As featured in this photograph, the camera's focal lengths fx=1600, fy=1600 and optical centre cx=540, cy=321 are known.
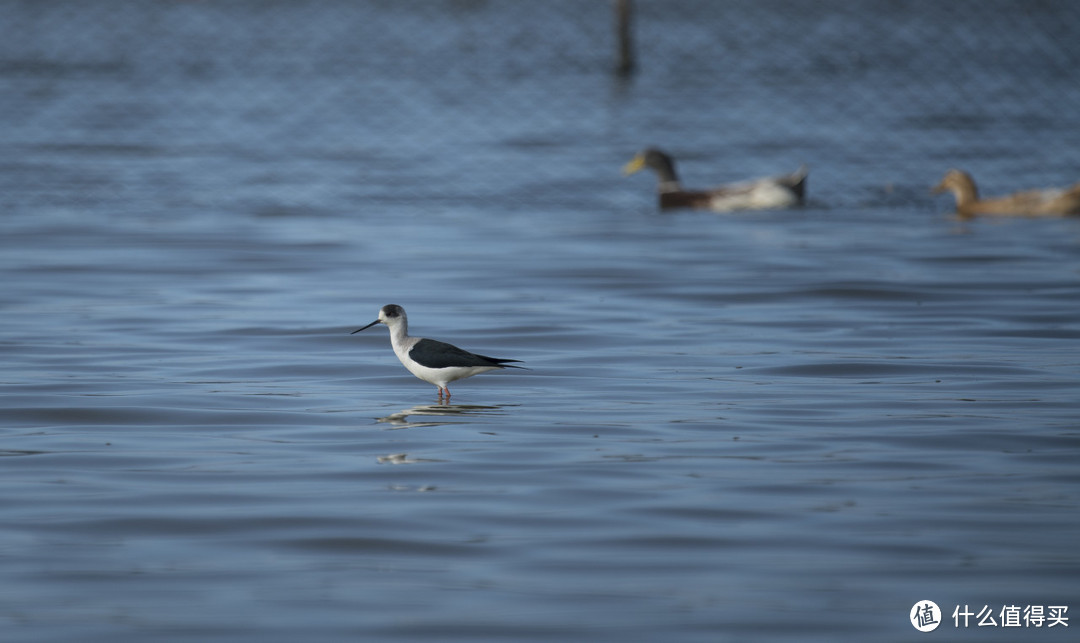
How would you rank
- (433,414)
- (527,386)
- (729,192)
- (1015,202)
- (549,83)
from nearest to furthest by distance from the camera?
(433,414)
(527,386)
(1015,202)
(729,192)
(549,83)

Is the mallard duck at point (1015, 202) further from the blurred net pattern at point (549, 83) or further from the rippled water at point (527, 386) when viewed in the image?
the blurred net pattern at point (549, 83)

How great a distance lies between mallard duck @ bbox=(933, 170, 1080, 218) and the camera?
20391 mm

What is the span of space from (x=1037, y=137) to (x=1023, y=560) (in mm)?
23754

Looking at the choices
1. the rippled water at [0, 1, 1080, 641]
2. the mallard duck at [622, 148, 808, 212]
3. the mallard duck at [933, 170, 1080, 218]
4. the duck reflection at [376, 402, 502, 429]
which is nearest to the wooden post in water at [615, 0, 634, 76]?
the rippled water at [0, 1, 1080, 641]

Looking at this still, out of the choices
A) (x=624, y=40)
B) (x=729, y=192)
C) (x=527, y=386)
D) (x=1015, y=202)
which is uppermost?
(x=624, y=40)

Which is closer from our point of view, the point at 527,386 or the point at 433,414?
the point at 433,414

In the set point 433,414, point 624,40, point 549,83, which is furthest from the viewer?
point 549,83

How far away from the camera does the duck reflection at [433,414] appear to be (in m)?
9.78

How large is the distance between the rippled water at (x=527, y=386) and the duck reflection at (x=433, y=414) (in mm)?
49

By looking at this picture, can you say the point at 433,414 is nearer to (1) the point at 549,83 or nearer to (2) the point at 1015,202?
(2) the point at 1015,202

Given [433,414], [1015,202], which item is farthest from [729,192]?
[433,414]

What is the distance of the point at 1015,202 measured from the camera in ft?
68.2

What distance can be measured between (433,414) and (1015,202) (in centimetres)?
1289

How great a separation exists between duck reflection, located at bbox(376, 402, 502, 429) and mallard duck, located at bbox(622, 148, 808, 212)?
38.2 feet
